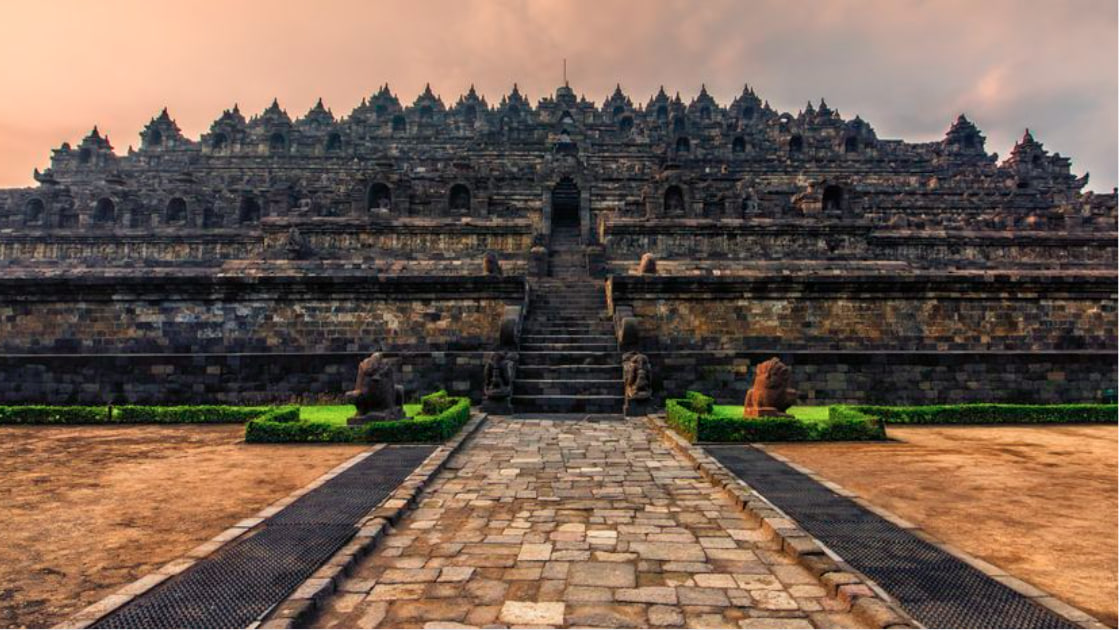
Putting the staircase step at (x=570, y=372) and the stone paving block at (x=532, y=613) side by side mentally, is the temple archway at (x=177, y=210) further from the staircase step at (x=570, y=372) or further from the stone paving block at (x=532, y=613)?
the stone paving block at (x=532, y=613)

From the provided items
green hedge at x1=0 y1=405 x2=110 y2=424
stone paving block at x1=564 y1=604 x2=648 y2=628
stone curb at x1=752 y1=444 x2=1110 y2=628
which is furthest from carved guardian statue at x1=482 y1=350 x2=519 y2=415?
stone paving block at x1=564 y1=604 x2=648 y2=628

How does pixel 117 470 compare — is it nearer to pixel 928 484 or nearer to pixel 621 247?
pixel 928 484

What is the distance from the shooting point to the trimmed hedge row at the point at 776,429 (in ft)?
32.9

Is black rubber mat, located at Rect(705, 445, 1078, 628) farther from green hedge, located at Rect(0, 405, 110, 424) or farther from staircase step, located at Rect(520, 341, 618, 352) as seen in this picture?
green hedge, located at Rect(0, 405, 110, 424)

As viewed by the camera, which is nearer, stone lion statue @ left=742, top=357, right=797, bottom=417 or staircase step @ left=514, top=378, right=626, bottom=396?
stone lion statue @ left=742, top=357, right=797, bottom=417

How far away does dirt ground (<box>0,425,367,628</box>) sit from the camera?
4.50m

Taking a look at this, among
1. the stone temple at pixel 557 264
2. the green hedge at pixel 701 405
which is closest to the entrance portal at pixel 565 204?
the stone temple at pixel 557 264

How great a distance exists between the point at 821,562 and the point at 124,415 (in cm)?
1353

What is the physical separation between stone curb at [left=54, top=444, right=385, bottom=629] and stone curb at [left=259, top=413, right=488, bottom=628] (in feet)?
3.39

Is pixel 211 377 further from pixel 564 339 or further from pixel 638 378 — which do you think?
pixel 638 378

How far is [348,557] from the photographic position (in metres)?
4.76

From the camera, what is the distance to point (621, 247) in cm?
2569

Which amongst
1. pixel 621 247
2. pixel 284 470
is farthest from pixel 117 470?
pixel 621 247

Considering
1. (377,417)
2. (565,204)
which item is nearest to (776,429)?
(377,417)
